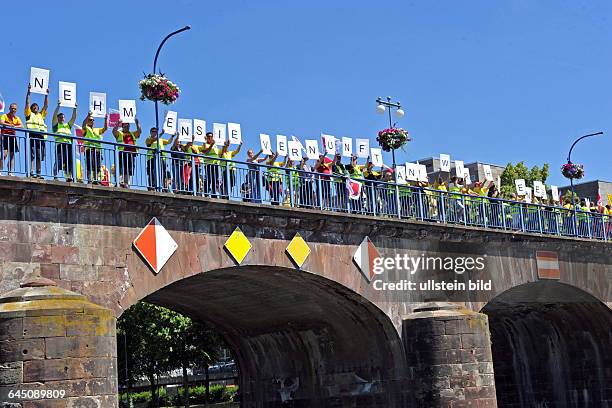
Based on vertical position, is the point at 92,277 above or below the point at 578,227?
below

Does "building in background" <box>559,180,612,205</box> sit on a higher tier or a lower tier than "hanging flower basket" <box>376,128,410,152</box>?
higher

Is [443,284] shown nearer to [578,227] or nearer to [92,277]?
[578,227]

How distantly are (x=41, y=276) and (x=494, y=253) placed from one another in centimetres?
1352

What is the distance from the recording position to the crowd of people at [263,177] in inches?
722

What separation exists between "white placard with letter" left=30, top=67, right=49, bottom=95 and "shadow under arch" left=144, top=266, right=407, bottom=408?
5.36m

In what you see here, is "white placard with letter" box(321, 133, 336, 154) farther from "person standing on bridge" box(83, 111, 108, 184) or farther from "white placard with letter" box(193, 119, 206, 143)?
"person standing on bridge" box(83, 111, 108, 184)

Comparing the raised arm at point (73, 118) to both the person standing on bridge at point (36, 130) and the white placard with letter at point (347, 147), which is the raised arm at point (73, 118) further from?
the white placard with letter at point (347, 147)

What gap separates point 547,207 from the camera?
29406mm

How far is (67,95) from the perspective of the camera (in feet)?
61.9

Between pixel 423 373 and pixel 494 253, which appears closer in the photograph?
pixel 423 373

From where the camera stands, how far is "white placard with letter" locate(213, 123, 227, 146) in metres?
21.6

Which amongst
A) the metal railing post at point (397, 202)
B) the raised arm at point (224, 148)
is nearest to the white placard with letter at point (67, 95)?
the raised arm at point (224, 148)

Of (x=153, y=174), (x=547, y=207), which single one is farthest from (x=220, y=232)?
(x=547, y=207)

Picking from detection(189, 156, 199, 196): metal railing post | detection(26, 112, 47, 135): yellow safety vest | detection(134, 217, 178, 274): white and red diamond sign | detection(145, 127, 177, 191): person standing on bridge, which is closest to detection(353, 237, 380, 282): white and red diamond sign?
detection(189, 156, 199, 196): metal railing post
